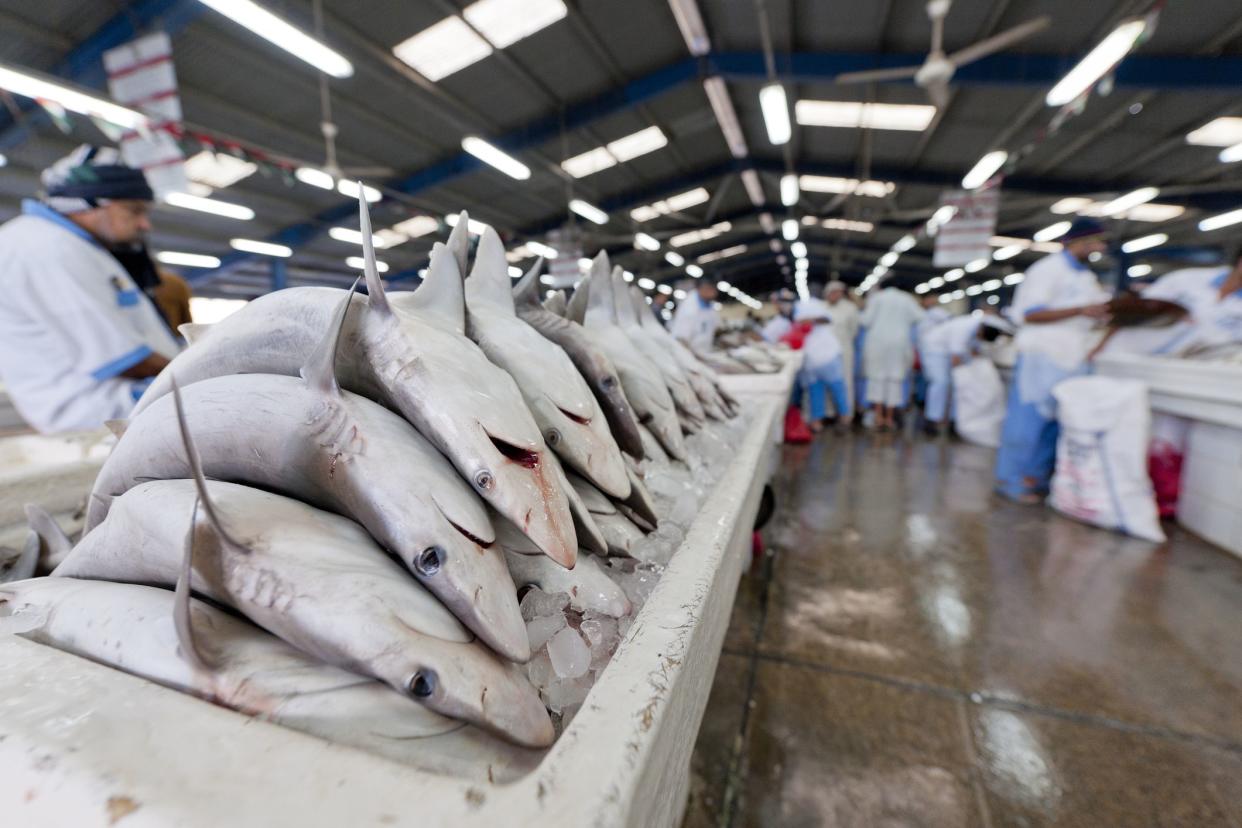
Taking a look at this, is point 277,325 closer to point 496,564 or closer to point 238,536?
point 238,536

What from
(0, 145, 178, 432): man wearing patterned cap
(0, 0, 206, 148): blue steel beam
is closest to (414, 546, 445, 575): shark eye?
(0, 145, 178, 432): man wearing patterned cap

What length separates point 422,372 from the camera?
32.8 inches

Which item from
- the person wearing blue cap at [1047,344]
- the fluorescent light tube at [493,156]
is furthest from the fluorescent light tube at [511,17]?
the person wearing blue cap at [1047,344]

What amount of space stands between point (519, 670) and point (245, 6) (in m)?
6.78

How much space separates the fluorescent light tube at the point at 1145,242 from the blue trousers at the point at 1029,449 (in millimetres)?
19334

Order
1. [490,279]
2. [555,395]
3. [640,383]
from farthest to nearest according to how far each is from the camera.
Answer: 1. [640,383]
2. [490,279]
3. [555,395]

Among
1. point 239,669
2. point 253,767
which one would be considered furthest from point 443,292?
point 253,767

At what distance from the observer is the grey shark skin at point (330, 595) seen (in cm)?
58

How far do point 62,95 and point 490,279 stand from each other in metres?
7.66

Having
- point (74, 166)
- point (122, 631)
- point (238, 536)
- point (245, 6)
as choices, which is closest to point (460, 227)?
point (238, 536)

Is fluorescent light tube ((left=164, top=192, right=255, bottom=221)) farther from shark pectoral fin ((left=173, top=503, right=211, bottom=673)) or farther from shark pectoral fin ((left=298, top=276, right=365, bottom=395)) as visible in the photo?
shark pectoral fin ((left=173, top=503, right=211, bottom=673))

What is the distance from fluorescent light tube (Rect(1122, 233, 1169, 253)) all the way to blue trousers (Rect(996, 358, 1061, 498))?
19.3 metres

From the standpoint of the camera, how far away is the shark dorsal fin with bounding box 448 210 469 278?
1159 mm

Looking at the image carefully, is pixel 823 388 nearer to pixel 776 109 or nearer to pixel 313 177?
pixel 776 109
